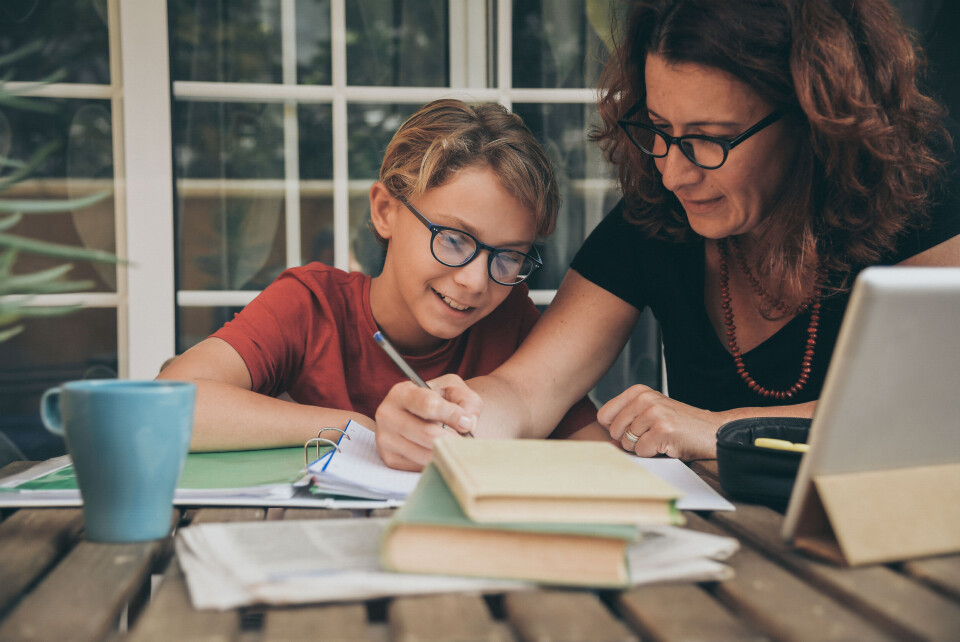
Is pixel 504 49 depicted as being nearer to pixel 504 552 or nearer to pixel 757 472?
pixel 757 472

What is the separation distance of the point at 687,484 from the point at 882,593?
332mm

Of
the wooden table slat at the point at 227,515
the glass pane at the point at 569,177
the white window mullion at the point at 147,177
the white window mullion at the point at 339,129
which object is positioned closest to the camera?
the wooden table slat at the point at 227,515

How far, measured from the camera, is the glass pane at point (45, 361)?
231cm

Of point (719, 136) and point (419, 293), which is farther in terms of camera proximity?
point (419, 293)

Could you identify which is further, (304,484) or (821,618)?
(304,484)

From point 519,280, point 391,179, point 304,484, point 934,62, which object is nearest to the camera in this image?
point 304,484

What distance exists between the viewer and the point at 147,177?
2.18m

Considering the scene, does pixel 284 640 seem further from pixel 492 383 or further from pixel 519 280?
pixel 519 280

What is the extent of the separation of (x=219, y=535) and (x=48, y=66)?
2.06m

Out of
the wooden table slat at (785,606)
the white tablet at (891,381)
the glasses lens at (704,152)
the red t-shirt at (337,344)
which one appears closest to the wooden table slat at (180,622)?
the wooden table slat at (785,606)

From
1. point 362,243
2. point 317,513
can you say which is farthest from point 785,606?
point 362,243

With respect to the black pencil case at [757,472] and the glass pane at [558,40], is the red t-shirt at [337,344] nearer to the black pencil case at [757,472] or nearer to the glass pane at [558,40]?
the black pencil case at [757,472]

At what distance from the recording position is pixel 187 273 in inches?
89.0

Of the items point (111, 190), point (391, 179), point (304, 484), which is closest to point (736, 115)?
point (391, 179)
